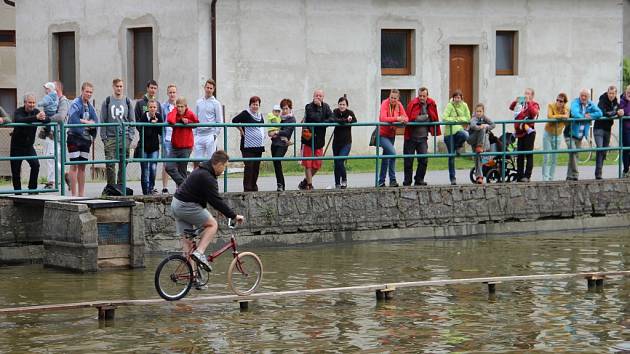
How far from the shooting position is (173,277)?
15820 millimetres

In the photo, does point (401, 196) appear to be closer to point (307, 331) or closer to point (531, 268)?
point (531, 268)

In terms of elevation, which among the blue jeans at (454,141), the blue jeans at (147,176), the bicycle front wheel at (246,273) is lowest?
the bicycle front wheel at (246,273)

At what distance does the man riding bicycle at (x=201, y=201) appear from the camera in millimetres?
16344

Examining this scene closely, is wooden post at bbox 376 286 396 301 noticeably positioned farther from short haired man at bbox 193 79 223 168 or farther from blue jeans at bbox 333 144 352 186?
blue jeans at bbox 333 144 352 186

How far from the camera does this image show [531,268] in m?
19.2

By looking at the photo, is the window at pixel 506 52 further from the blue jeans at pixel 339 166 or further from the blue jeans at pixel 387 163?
the blue jeans at pixel 339 166

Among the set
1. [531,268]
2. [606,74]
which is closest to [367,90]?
[606,74]

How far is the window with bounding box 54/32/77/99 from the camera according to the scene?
3669 cm

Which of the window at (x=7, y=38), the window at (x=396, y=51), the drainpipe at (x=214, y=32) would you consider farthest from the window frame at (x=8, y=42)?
the window at (x=396, y=51)

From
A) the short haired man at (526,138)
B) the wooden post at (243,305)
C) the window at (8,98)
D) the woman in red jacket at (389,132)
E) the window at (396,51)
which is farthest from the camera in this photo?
the window at (8,98)

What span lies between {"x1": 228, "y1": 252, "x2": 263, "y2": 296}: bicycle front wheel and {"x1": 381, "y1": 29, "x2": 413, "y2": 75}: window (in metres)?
19.9

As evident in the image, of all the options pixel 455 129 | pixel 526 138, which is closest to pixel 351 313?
pixel 455 129

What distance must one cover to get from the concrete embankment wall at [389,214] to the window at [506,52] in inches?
484

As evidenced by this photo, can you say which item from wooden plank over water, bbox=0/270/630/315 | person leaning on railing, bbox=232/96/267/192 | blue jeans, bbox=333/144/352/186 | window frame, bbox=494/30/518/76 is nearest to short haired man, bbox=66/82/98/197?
person leaning on railing, bbox=232/96/267/192
